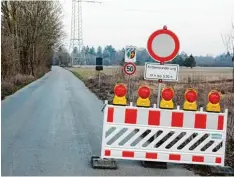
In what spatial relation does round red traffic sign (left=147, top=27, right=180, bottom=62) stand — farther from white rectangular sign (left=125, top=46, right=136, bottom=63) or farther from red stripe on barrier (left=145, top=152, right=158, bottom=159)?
white rectangular sign (left=125, top=46, right=136, bottom=63)

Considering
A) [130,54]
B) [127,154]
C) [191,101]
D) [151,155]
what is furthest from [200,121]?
[130,54]

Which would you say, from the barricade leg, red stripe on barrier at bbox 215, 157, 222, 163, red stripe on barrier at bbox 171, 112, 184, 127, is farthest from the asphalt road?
red stripe on barrier at bbox 171, 112, 184, 127

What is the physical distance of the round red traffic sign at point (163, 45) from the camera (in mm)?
7367

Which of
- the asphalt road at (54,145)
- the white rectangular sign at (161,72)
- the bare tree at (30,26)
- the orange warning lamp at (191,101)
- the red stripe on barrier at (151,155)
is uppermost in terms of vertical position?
the bare tree at (30,26)

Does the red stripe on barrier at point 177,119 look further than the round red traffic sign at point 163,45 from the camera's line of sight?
No

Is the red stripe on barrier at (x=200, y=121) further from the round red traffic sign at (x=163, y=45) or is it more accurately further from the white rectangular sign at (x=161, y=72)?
the round red traffic sign at (x=163, y=45)

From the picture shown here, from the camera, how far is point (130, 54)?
59.8 ft

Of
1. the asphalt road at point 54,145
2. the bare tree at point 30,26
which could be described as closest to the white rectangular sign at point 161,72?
the asphalt road at point 54,145

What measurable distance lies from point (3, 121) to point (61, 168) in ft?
20.4

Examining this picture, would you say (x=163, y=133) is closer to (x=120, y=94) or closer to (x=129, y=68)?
(x=120, y=94)

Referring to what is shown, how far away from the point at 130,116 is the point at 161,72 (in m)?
1.17

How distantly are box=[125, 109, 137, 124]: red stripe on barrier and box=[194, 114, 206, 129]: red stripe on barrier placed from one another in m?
1.08

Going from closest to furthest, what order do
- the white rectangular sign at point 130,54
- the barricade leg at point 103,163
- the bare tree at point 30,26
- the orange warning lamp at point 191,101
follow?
the barricade leg at point 103,163, the orange warning lamp at point 191,101, the white rectangular sign at point 130,54, the bare tree at point 30,26

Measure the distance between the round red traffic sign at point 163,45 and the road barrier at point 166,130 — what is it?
0.84m
